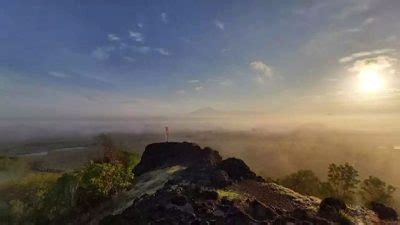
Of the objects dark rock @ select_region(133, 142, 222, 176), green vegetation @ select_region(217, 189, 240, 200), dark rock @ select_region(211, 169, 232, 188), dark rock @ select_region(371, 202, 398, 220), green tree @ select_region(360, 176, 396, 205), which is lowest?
green tree @ select_region(360, 176, 396, 205)

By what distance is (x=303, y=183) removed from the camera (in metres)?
91.8

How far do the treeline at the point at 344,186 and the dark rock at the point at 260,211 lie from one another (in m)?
49.7

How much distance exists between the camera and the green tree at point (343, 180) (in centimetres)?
8444

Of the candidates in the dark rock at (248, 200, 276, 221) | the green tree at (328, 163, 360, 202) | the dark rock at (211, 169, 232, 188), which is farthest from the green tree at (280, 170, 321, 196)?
the dark rock at (248, 200, 276, 221)

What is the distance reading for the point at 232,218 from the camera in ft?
122

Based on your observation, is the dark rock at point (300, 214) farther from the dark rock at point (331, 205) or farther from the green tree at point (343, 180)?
the green tree at point (343, 180)

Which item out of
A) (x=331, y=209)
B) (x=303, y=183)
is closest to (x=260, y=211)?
(x=331, y=209)

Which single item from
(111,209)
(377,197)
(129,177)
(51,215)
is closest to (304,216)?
(111,209)

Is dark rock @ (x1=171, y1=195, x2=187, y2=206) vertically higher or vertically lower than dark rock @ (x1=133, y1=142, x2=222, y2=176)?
lower

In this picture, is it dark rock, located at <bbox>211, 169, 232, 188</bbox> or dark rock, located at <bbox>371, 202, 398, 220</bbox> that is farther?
dark rock, located at <bbox>211, 169, 232, 188</bbox>

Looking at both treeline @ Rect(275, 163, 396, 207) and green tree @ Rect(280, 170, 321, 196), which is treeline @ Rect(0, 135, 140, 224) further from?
green tree @ Rect(280, 170, 321, 196)

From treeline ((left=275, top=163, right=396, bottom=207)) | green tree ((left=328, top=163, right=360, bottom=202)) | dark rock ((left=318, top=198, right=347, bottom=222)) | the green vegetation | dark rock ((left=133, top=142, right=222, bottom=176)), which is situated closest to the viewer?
dark rock ((left=318, top=198, right=347, bottom=222))

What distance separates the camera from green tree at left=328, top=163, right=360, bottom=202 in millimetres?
84438

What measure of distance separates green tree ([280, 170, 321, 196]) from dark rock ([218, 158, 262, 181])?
131 ft
